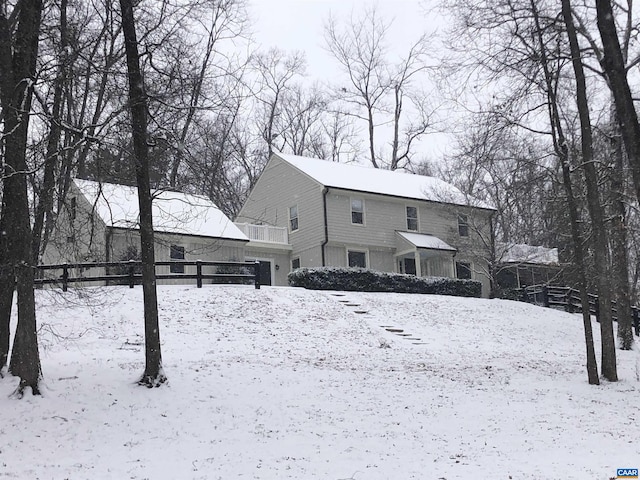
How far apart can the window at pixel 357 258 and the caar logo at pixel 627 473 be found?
22.5 metres

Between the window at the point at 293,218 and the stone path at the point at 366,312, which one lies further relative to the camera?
the window at the point at 293,218

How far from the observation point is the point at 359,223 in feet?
99.1

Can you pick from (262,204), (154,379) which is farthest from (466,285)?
(154,379)

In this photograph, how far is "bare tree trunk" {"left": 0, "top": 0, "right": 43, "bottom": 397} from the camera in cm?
952

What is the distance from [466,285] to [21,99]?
21891 millimetres

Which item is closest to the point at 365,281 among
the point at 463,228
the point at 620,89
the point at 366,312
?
the point at 366,312

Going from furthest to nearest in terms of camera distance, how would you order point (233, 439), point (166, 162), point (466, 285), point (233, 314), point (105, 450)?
point (466, 285) < point (233, 314) < point (166, 162) < point (233, 439) < point (105, 450)

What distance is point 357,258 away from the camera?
3022cm

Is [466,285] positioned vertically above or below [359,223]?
below

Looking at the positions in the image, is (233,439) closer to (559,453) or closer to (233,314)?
(559,453)

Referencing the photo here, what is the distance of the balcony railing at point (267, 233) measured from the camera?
96.5ft

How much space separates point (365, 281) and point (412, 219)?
7.15 meters

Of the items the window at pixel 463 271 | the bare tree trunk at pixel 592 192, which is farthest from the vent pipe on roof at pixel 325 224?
the bare tree trunk at pixel 592 192

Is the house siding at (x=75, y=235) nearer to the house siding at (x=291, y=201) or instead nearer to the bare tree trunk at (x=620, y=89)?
the bare tree trunk at (x=620, y=89)
